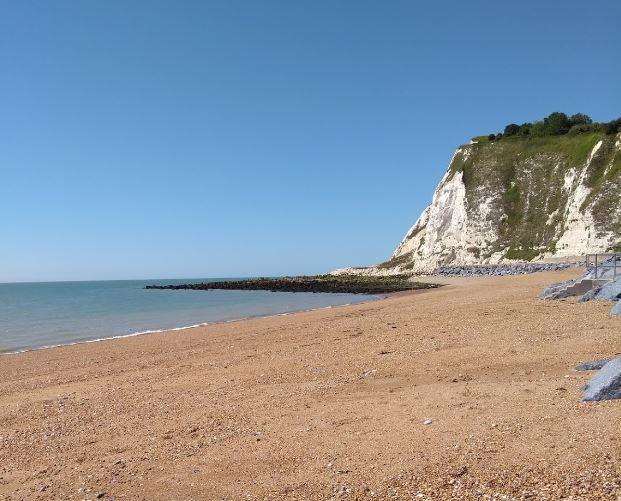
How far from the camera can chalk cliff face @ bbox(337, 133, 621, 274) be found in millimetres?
54219

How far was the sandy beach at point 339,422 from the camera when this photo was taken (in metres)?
5.40

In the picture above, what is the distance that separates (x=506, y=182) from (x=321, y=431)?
68073mm

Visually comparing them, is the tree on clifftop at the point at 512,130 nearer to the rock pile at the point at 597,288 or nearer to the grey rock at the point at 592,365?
the rock pile at the point at 597,288

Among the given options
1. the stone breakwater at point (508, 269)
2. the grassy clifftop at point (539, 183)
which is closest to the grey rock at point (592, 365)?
the stone breakwater at point (508, 269)

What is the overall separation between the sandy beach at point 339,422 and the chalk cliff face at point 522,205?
4552 centimetres

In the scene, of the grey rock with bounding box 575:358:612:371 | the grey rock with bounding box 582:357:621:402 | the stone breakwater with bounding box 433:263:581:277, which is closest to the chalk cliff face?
the stone breakwater with bounding box 433:263:581:277

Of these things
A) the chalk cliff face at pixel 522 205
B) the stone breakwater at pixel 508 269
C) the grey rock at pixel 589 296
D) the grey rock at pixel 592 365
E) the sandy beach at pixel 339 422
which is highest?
the chalk cliff face at pixel 522 205

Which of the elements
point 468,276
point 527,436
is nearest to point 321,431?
point 527,436

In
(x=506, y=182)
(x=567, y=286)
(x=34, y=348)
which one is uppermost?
(x=506, y=182)

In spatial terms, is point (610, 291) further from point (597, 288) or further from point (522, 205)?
point (522, 205)

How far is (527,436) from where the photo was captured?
598cm

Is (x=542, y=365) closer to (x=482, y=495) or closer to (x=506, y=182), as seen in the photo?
(x=482, y=495)

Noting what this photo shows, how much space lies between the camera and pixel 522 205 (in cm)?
6538

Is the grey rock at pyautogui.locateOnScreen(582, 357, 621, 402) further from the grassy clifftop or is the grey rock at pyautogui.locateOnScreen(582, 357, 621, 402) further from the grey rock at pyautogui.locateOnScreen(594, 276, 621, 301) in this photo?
the grassy clifftop
